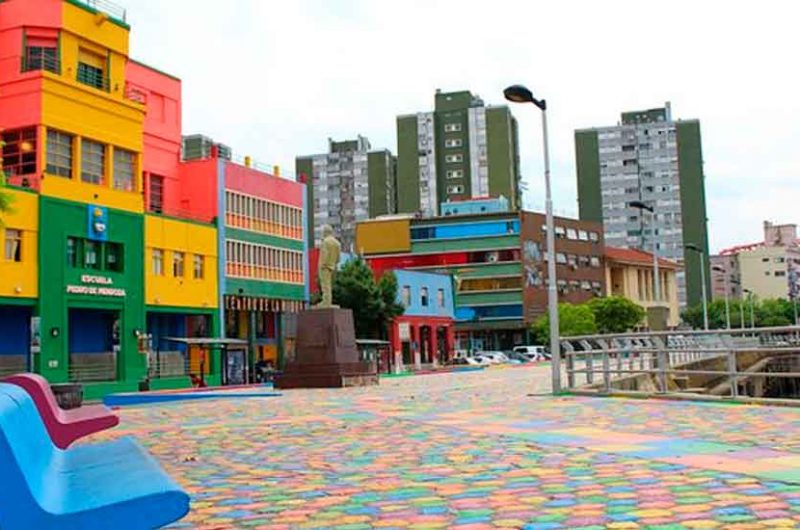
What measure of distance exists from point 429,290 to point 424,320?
8.49 feet

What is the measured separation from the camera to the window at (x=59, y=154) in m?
39.3

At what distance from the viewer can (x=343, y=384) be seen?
2733 centimetres

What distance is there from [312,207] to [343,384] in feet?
345

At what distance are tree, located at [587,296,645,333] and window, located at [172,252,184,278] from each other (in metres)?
46.3

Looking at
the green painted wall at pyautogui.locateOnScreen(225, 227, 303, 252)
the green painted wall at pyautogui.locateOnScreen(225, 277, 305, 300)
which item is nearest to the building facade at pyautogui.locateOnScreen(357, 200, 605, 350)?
the green painted wall at pyautogui.locateOnScreen(225, 227, 303, 252)

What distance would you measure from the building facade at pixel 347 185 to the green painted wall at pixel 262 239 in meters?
63.7

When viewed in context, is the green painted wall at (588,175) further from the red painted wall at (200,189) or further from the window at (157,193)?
the window at (157,193)

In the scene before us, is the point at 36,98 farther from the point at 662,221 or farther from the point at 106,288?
the point at 662,221

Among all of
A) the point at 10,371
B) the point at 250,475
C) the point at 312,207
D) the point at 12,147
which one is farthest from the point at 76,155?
the point at 312,207

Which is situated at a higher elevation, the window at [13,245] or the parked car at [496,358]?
the window at [13,245]

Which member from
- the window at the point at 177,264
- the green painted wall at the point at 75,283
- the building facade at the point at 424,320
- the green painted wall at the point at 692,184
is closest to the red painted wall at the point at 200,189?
the window at the point at 177,264

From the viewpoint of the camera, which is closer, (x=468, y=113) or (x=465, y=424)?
(x=465, y=424)

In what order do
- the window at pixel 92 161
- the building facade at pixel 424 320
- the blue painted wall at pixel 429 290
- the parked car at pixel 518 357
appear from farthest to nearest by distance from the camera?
Answer: the parked car at pixel 518 357, the blue painted wall at pixel 429 290, the building facade at pixel 424 320, the window at pixel 92 161

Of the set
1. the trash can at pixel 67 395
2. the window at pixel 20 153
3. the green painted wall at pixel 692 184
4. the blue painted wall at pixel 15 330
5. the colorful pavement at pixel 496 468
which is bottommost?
the colorful pavement at pixel 496 468
